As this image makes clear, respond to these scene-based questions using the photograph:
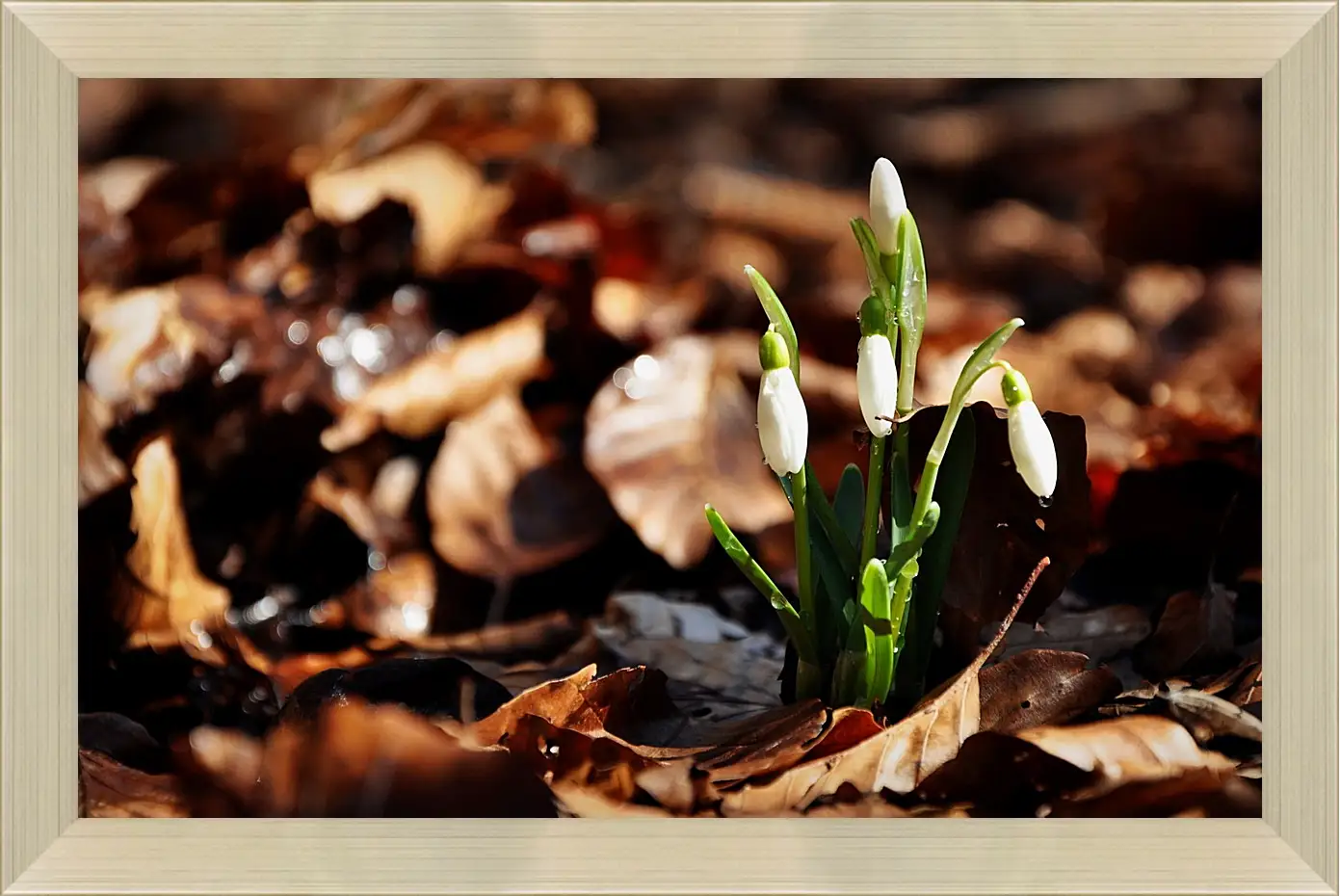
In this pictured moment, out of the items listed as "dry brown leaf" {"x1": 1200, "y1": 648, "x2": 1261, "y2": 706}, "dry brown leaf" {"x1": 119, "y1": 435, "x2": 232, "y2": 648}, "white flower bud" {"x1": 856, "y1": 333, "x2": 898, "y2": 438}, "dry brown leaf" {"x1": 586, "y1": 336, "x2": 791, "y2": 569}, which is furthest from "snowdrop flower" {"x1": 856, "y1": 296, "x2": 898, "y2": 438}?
"dry brown leaf" {"x1": 119, "y1": 435, "x2": 232, "y2": 648}

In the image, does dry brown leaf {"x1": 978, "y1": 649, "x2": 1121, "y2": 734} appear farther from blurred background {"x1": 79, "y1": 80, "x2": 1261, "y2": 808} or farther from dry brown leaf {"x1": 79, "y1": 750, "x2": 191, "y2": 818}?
dry brown leaf {"x1": 79, "y1": 750, "x2": 191, "y2": 818}

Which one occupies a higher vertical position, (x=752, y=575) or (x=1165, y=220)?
(x=1165, y=220)

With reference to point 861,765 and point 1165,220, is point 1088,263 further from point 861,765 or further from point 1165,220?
point 861,765

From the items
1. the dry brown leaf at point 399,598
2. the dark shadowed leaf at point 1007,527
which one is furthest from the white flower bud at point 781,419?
the dry brown leaf at point 399,598

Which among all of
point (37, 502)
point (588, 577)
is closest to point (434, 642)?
point (588, 577)

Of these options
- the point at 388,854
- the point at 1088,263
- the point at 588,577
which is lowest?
the point at 388,854

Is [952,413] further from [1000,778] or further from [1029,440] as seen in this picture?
[1000,778]

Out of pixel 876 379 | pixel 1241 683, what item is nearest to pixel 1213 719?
pixel 1241 683
